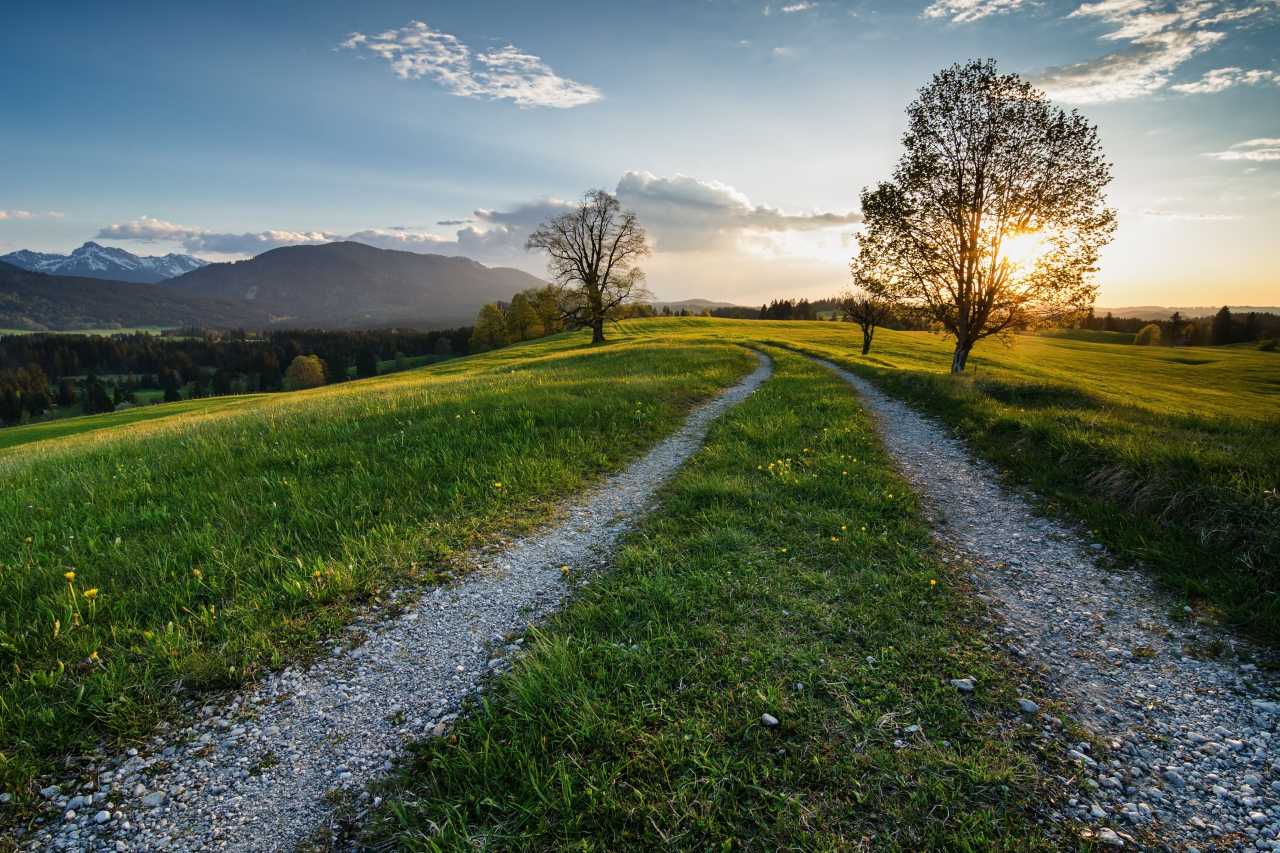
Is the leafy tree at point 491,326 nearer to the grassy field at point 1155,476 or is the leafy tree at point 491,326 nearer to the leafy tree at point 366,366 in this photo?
the leafy tree at point 366,366

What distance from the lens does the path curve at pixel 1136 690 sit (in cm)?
333

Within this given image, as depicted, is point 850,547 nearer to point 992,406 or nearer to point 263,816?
point 263,816

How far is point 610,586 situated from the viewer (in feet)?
19.8

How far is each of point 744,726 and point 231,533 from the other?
277 inches

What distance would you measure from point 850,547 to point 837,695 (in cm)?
292

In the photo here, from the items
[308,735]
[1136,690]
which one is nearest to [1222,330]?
[1136,690]

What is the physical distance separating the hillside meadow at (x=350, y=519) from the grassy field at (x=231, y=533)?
3 centimetres

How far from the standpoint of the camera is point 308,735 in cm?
408

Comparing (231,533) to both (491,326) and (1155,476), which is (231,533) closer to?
(1155,476)

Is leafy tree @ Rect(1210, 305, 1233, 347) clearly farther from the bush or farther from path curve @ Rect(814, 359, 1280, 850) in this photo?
path curve @ Rect(814, 359, 1280, 850)

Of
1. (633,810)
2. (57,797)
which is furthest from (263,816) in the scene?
(633,810)

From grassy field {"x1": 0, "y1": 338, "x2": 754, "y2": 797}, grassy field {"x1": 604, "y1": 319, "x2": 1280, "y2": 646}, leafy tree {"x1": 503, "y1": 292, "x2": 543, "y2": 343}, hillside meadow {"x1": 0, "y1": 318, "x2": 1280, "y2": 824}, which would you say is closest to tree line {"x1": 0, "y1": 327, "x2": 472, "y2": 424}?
leafy tree {"x1": 503, "y1": 292, "x2": 543, "y2": 343}

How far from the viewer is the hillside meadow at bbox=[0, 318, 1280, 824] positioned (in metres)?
4.62

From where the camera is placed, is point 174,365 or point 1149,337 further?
point 174,365
